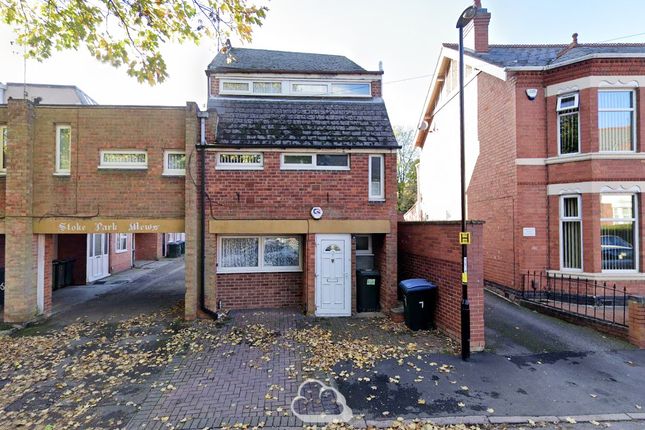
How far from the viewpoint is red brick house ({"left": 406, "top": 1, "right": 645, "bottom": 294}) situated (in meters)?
9.31

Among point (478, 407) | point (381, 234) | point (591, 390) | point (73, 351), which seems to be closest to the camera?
point (478, 407)

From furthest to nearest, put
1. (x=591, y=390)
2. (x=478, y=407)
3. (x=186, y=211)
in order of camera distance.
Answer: (x=186, y=211), (x=591, y=390), (x=478, y=407)

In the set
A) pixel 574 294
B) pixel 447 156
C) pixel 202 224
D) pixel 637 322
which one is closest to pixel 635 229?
pixel 574 294

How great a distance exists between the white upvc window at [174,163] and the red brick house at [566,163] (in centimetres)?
1007

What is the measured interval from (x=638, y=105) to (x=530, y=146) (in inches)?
116

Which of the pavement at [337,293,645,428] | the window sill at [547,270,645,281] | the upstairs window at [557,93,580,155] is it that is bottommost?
the pavement at [337,293,645,428]

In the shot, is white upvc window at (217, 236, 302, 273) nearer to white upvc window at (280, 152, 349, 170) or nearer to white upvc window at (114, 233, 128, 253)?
white upvc window at (280, 152, 349, 170)

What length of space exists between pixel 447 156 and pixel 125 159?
13.6m

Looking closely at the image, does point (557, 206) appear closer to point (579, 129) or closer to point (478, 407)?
point (579, 129)

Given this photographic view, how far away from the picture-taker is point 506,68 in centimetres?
1025

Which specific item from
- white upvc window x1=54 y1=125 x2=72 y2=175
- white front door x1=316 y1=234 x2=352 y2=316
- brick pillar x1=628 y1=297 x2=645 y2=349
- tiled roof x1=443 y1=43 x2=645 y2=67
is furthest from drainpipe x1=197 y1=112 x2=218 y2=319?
tiled roof x1=443 y1=43 x2=645 y2=67

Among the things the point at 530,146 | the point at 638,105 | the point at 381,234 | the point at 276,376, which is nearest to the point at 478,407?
the point at 276,376

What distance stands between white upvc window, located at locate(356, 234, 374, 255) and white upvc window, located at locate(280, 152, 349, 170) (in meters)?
2.20

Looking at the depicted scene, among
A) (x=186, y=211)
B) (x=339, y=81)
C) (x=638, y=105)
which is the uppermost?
(x=339, y=81)
